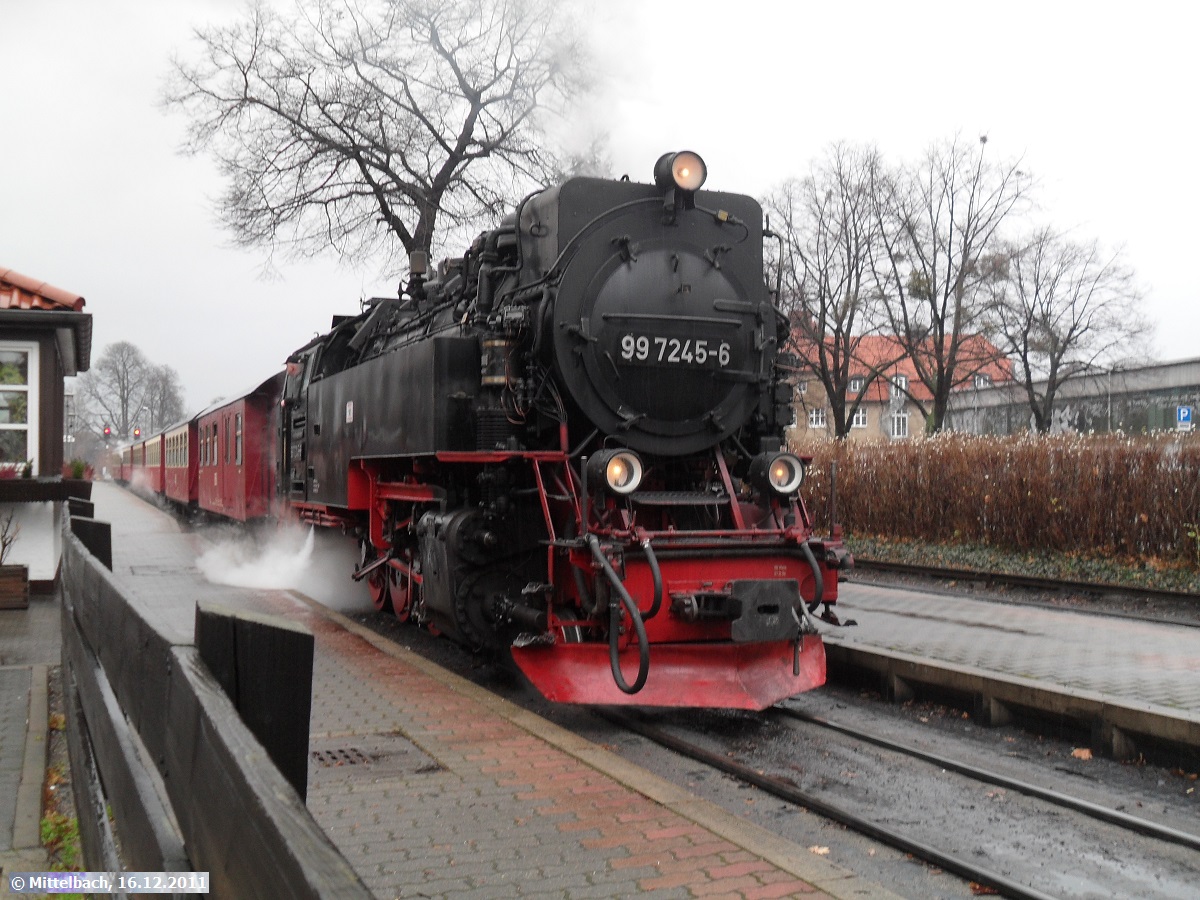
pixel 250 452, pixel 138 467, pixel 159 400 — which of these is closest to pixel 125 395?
pixel 159 400

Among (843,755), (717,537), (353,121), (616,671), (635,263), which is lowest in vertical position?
(843,755)

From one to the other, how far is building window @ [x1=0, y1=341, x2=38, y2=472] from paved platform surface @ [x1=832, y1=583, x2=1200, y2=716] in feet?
28.2

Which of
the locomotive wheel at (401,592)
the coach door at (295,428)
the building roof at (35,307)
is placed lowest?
the locomotive wheel at (401,592)

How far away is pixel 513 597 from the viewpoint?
712 cm

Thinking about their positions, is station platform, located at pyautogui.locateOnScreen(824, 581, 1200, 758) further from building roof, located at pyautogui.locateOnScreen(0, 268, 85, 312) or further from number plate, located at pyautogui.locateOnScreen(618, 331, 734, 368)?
building roof, located at pyautogui.locateOnScreen(0, 268, 85, 312)

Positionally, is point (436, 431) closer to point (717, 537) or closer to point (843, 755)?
point (717, 537)

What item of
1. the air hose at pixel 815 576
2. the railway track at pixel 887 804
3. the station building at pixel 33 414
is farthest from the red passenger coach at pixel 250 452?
the railway track at pixel 887 804

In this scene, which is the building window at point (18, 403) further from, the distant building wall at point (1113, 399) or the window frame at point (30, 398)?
the distant building wall at point (1113, 399)

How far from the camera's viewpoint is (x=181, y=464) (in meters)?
26.2

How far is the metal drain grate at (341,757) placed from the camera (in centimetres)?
534

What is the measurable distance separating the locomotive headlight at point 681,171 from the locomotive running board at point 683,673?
3.06 m

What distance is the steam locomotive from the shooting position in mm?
6441

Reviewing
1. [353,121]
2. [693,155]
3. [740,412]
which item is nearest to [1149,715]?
[740,412]

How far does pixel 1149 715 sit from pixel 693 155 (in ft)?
14.6
